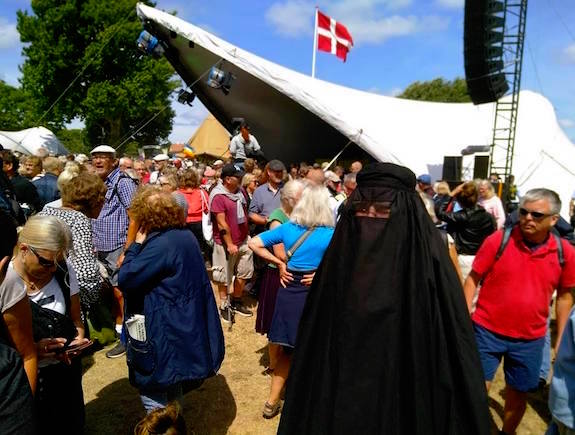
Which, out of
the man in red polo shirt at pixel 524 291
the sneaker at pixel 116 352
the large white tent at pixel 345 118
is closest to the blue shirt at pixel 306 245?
the man in red polo shirt at pixel 524 291

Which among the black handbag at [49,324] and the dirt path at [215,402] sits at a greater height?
the black handbag at [49,324]

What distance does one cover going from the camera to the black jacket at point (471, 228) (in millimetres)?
4547

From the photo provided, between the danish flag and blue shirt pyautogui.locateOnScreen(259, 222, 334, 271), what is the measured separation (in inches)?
576

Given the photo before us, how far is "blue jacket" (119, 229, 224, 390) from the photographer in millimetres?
2361

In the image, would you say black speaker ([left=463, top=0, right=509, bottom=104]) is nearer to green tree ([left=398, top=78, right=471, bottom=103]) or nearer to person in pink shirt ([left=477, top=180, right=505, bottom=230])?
person in pink shirt ([left=477, top=180, right=505, bottom=230])

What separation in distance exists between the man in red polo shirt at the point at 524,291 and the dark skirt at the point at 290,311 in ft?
3.99

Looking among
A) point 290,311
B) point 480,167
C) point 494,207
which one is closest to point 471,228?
point 494,207

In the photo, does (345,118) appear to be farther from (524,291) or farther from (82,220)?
(524,291)

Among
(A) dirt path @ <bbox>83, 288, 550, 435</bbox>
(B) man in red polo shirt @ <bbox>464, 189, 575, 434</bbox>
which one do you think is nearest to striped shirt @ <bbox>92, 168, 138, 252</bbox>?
(A) dirt path @ <bbox>83, 288, 550, 435</bbox>

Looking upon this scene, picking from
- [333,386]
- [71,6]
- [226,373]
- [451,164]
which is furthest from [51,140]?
[333,386]

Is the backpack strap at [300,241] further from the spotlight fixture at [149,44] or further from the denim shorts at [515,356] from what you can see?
the spotlight fixture at [149,44]

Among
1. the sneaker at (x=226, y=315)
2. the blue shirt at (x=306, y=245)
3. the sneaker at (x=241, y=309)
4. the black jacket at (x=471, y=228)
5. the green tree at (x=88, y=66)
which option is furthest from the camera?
the green tree at (x=88, y=66)

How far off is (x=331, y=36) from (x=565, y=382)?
16.2 metres

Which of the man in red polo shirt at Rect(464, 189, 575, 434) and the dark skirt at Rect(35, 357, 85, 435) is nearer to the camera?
the dark skirt at Rect(35, 357, 85, 435)
